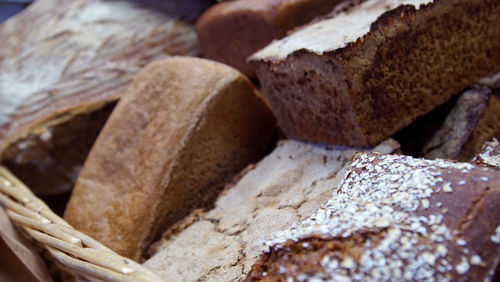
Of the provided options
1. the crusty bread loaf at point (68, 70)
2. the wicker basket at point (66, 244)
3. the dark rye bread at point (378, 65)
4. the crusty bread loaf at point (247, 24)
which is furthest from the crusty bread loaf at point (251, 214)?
the crusty bread loaf at point (68, 70)

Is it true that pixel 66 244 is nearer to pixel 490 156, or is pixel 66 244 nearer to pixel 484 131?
pixel 490 156

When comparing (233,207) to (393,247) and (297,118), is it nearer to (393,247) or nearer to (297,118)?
(297,118)

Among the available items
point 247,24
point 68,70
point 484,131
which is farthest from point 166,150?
point 484,131

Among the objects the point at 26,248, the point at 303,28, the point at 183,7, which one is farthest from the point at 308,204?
the point at 183,7

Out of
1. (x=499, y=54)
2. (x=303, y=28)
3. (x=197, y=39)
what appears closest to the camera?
(x=499, y=54)

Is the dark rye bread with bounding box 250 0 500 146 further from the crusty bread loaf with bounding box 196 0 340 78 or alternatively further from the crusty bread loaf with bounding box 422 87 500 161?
the crusty bread loaf with bounding box 196 0 340 78

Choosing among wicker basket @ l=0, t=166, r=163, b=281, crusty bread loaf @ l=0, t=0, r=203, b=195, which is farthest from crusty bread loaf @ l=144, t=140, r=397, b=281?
crusty bread loaf @ l=0, t=0, r=203, b=195
